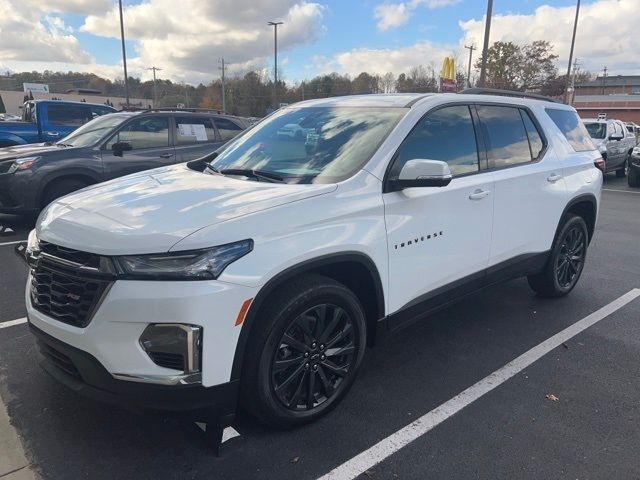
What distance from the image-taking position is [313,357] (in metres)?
2.80

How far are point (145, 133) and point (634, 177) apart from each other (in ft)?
43.5

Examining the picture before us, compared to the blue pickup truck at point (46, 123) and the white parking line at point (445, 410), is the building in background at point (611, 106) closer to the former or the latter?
the blue pickup truck at point (46, 123)

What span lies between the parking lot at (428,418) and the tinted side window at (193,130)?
4.78m

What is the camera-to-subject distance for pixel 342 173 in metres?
2.99

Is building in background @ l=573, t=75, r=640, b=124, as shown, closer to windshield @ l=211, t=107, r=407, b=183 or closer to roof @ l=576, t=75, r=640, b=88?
roof @ l=576, t=75, r=640, b=88

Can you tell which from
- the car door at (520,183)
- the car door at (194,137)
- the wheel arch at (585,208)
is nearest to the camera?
the car door at (520,183)

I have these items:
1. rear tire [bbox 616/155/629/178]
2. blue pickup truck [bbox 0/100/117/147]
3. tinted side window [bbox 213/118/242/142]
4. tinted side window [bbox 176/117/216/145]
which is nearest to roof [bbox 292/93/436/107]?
tinted side window [bbox 176/117/216/145]

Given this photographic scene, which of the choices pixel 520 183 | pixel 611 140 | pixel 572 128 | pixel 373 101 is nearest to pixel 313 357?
pixel 373 101

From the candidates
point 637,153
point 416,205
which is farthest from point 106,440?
point 637,153

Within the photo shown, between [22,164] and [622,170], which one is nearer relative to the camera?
[22,164]

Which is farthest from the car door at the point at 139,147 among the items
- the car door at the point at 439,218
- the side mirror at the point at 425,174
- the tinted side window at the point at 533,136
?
the side mirror at the point at 425,174

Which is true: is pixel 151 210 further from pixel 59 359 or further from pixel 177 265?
pixel 59 359

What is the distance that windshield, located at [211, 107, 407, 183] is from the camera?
3.09 metres

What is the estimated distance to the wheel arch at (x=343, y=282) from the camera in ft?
7.88
